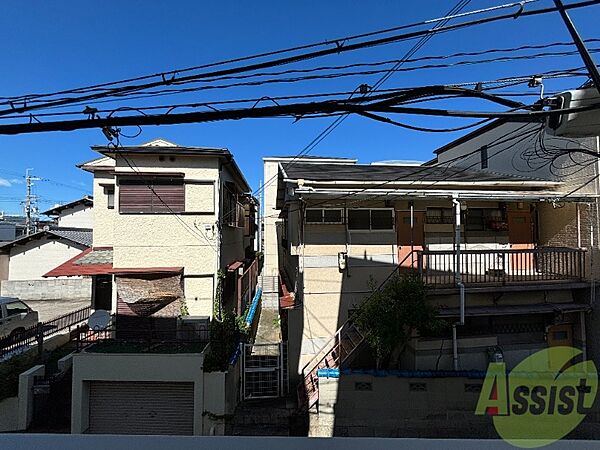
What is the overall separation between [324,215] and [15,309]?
37.0ft

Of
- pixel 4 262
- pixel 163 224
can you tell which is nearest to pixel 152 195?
pixel 163 224

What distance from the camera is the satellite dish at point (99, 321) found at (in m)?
8.00

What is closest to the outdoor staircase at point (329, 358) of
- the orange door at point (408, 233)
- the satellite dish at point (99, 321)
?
the orange door at point (408, 233)

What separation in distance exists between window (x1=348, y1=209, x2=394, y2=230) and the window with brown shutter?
17.3 feet

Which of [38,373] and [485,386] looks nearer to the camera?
[485,386]

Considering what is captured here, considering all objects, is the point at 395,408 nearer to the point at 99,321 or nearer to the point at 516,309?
the point at 516,309

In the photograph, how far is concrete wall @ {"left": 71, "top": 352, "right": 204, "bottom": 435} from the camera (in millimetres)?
6801

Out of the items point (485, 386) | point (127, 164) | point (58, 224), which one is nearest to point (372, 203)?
point (485, 386)

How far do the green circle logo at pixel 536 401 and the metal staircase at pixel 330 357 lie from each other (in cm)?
286

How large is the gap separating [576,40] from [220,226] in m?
9.04

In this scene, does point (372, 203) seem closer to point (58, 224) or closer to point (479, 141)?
point (479, 141)

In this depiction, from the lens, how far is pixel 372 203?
27.4 ft

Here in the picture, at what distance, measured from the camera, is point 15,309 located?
1062 cm

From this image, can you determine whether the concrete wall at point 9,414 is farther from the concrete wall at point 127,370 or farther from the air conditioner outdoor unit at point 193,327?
the air conditioner outdoor unit at point 193,327
